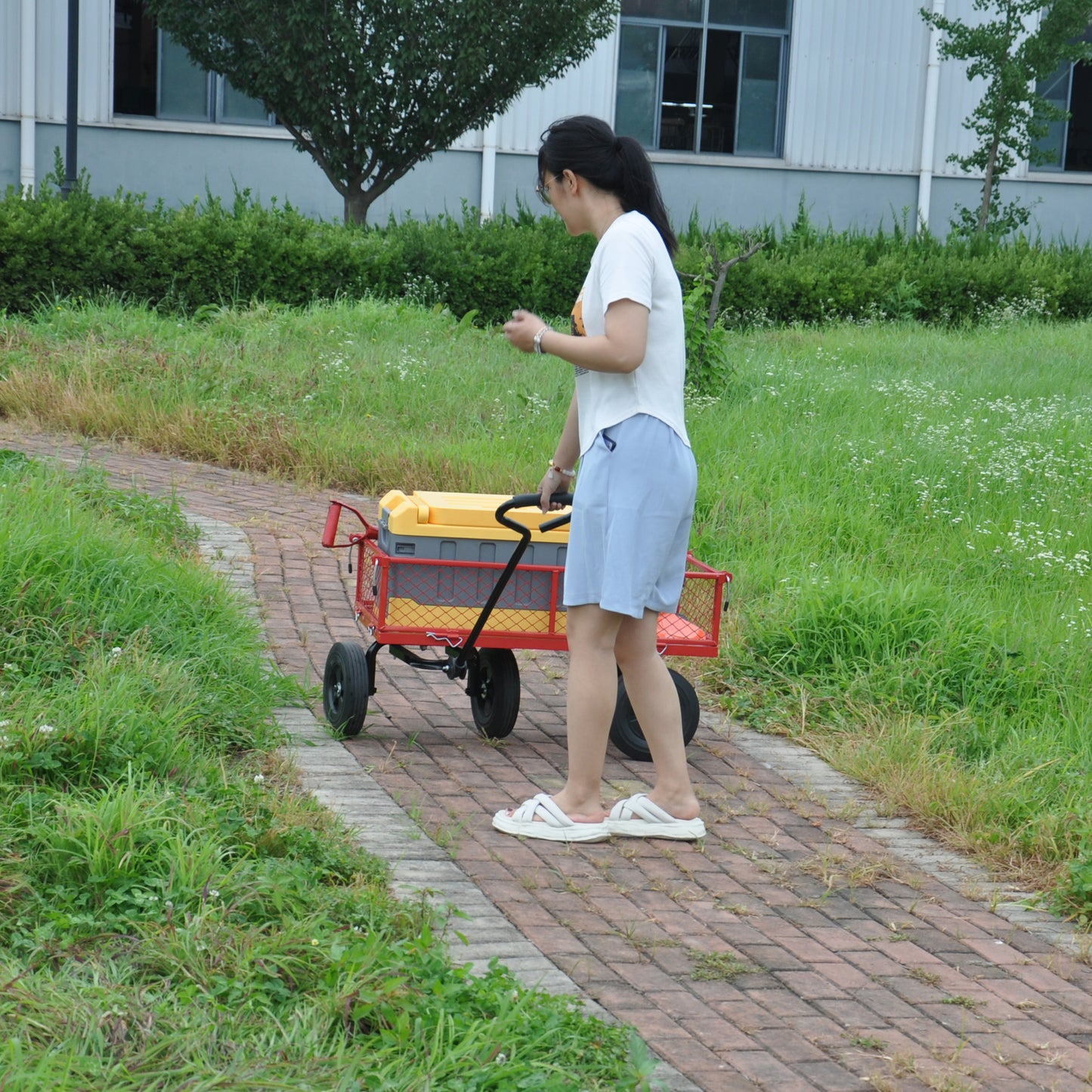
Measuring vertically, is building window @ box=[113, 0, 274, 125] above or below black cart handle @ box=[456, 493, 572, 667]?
above

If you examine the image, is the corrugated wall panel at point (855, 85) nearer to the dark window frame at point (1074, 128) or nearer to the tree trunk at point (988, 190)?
the tree trunk at point (988, 190)

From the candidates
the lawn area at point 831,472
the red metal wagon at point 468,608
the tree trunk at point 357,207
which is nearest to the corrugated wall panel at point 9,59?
the tree trunk at point 357,207

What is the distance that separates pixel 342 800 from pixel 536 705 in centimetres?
150

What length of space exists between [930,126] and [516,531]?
21.6 meters

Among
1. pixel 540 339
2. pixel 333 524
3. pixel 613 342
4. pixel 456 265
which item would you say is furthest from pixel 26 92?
pixel 613 342

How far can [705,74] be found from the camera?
25.0 m

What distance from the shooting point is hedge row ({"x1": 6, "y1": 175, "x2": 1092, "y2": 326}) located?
14039 mm

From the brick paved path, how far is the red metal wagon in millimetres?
217

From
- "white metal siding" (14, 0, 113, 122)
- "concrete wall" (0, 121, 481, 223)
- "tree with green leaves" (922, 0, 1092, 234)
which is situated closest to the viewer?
"white metal siding" (14, 0, 113, 122)

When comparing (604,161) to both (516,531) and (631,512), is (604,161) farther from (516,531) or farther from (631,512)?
(516,531)

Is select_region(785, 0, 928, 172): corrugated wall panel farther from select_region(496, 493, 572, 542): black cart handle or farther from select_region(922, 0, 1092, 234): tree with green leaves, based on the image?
select_region(496, 493, 572, 542): black cart handle

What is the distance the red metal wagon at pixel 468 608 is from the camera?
525 cm

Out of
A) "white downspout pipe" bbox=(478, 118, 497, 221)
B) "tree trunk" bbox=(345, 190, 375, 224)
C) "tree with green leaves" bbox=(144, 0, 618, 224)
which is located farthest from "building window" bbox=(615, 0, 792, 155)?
"tree trunk" bbox=(345, 190, 375, 224)

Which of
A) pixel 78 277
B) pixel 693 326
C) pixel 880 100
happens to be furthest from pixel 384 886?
pixel 880 100
